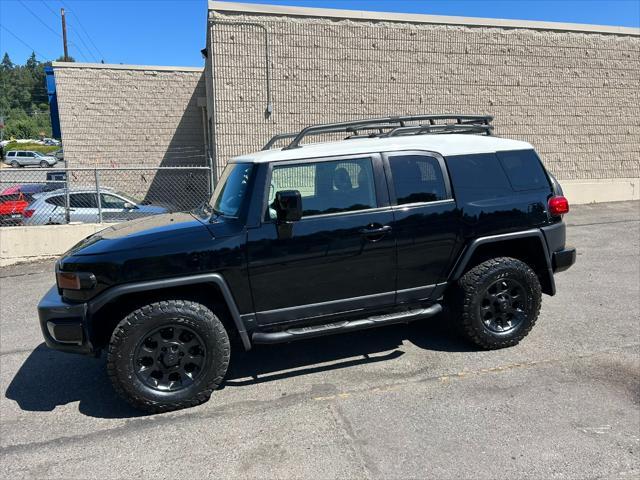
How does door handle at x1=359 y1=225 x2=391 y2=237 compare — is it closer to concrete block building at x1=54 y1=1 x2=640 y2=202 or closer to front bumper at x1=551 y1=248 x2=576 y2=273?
front bumper at x1=551 y1=248 x2=576 y2=273

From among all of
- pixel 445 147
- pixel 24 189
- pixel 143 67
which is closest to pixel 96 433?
pixel 445 147

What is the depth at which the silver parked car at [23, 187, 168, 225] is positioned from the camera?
8.88 meters

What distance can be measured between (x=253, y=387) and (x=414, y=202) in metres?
2.07

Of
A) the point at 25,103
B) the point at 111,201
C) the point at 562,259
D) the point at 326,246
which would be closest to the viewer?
the point at 326,246

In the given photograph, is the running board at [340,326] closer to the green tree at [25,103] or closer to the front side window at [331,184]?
the front side window at [331,184]

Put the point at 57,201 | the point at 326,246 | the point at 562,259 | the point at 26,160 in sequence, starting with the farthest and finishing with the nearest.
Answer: the point at 26,160, the point at 57,201, the point at 562,259, the point at 326,246

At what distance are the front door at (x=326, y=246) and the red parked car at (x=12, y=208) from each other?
724 cm

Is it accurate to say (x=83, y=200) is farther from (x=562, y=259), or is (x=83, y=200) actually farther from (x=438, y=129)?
(x=562, y=259)

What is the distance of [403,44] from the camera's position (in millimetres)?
11391

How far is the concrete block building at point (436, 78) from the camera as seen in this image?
419 inches

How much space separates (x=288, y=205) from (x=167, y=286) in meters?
1.08

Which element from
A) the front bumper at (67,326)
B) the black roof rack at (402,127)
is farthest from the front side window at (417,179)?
the front bumper at (67,326)

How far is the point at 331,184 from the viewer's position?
387 cm

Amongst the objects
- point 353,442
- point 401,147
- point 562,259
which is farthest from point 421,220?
point 353,442
